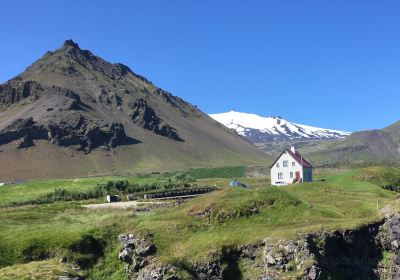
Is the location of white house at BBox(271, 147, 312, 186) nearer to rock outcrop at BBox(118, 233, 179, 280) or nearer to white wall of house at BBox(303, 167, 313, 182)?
white wall of house at BBox(303, 167, 313, 182)

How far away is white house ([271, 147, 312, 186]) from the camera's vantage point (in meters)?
120

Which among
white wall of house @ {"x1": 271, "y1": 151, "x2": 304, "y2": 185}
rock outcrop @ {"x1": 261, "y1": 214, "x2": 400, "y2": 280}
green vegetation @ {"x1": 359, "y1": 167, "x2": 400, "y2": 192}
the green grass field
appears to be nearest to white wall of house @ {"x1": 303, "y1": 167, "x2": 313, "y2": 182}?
white wall of house @ {"x1": 271, "y1": 151, "x2": 304, "y2": 185}

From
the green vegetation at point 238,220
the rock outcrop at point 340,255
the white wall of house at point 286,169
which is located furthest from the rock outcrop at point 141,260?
the white wall of house at point 286,169

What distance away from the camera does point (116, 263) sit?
164ft

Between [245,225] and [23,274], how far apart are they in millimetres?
23707

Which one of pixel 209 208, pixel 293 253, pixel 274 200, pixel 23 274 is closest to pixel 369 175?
pixel 274 200

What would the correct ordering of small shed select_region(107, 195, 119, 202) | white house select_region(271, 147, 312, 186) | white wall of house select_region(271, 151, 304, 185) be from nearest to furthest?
1. small shed select_region(107, 195, 119, 202)
2. white house select_region(271, 147, 312, 186)
3. white wall of house select_region(271, 151, 304, 185)

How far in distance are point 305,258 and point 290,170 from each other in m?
77.6

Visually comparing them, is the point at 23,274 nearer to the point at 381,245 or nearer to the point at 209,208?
the point at 209,208

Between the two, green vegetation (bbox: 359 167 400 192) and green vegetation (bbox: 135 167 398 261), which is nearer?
green vegetation (bbox: 135 167 398 261)

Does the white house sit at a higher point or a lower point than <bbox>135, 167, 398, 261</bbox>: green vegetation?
higher

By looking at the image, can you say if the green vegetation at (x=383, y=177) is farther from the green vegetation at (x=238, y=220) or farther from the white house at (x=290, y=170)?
the green vegetation at (x=238, y=220)

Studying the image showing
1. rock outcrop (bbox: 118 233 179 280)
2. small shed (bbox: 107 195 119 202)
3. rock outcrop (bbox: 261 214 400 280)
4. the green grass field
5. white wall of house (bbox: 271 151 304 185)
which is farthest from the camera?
white wall of house (bbox: 271 151 304 185)

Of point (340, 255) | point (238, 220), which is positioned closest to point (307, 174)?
point (238, 220)
